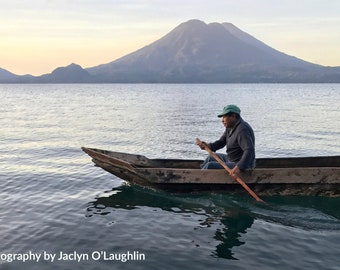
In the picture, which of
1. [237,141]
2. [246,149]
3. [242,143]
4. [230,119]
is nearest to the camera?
[246,149]

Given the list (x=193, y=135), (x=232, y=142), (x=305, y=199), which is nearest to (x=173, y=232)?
(x=232, y=142)

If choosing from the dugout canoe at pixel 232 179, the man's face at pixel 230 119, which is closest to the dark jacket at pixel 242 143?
the man's face at pixel 230 119

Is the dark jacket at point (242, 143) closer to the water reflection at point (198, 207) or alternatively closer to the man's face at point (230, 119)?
the man's face at point (230, 119)

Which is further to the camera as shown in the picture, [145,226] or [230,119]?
[230,119]

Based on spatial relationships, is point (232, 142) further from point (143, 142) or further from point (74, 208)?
point (143, 142)

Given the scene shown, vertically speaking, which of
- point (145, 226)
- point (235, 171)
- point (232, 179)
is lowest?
point (145, 226)

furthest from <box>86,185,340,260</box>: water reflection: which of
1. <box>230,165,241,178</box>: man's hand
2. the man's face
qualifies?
the man's face

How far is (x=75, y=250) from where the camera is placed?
8477 millimetres

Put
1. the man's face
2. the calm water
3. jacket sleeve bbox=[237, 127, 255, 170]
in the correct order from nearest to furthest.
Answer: the calm water, jacket sleeve bbox=[237, 127, 255, 170], the man's face

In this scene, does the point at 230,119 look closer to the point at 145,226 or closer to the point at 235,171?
the point at 235,171

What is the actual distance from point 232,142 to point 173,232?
3.32 m

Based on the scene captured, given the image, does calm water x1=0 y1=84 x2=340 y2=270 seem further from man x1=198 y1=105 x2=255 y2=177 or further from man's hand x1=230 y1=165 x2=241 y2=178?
man x1=198 y1=105 x2=255 y2=177

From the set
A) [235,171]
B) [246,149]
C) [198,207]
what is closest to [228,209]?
[198,207]

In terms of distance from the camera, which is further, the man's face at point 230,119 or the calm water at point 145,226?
the man's face at point 230,119
